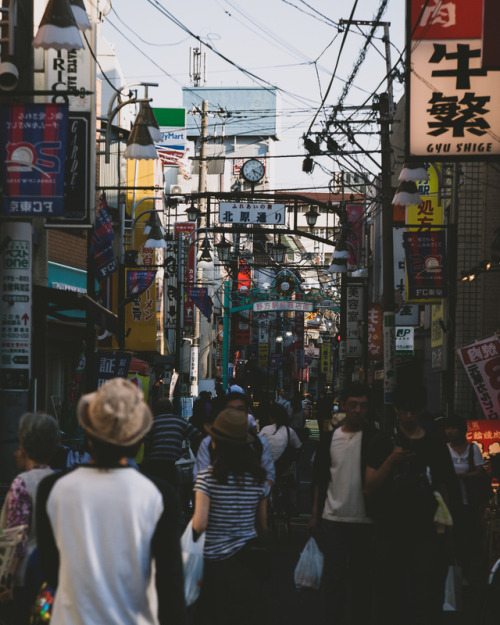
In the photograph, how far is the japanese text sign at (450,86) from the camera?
12.2 meters

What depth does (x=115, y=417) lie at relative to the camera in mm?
3803

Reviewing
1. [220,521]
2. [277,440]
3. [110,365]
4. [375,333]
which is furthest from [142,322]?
[220,521]

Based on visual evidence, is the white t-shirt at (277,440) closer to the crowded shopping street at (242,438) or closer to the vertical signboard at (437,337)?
the crowded shopping street at (242,438)

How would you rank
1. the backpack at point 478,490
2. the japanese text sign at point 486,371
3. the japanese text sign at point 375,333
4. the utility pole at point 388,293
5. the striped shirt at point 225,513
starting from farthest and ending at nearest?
the japanese text sign at point 375,333, the utility pole at point 388,293, the japanese text sign at point 486,371, the backpack at point 478,490, the striped shirt at point 225,513

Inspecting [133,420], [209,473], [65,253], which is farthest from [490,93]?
[65,253]

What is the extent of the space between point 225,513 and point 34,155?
6703mm

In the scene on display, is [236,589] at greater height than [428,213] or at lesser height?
lesser

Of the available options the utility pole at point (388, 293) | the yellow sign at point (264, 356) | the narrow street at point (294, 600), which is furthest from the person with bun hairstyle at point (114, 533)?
the yellow sign at point (264, 356)

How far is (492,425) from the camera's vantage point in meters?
14.5

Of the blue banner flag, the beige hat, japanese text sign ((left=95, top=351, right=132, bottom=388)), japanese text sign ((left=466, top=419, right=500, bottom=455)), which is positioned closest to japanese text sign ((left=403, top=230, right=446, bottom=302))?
the blue banner flag

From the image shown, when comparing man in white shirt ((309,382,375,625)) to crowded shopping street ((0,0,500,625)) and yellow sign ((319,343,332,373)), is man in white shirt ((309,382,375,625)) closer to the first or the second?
crowded shopping street ((0,0,500,625))

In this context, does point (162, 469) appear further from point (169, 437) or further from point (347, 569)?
point (347, 569)

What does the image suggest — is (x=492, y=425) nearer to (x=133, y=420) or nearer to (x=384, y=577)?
(x=384, y=577)

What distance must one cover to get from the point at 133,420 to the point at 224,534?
273cm
